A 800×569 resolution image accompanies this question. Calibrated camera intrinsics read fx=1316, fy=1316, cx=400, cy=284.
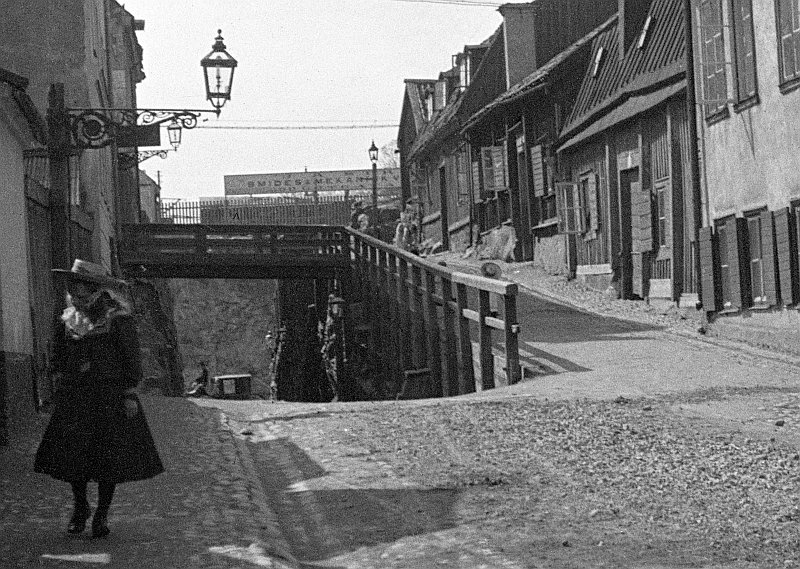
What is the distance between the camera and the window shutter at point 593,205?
27.6 meters

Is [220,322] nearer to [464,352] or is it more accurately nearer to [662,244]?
[662,244]

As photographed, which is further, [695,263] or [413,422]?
[695,263]

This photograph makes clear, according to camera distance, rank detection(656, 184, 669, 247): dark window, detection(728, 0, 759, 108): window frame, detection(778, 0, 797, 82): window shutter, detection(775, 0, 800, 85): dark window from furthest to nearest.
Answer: detection(656, 184, 669, 247): dark window → detection(728, 0, 759, 108): window frame → detection(778, 0, 797, 82): window shutter → detection(775, 0, 800, 85): dark window

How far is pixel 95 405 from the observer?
7.45 m

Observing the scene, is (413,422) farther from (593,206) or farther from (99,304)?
(593,206)

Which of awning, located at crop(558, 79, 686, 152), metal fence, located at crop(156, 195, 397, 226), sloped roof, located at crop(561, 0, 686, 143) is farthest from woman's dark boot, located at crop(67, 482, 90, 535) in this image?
metal fence, located at crop(156, 195, 397, 226)

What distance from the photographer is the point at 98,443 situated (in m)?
7.40

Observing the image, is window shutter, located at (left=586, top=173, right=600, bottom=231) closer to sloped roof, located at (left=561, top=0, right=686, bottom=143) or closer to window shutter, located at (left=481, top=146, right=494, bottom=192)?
sloped roof, located at (left=561, top=0, right=686, bottom=143)

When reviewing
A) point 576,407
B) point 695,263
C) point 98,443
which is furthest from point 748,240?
point 98,443

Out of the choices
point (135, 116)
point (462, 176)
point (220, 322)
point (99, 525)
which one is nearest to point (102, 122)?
point (135, 116)

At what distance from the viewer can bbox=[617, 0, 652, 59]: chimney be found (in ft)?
85.4

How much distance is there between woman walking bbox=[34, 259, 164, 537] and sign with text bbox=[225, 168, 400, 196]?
7922 cm

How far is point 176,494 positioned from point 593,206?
784 inches

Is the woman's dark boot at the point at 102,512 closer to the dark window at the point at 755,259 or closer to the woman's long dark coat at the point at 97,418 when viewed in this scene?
the woman's long dark coat at the point at 97,418
